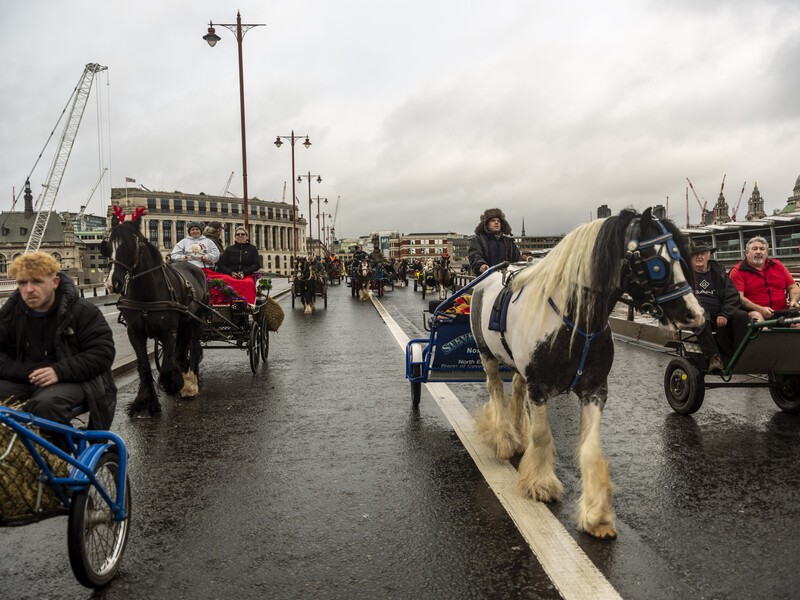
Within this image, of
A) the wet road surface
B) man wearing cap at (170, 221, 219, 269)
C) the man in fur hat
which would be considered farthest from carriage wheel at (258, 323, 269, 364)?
the man in fur hat

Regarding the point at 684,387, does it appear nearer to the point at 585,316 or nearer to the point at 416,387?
the point at 416,387

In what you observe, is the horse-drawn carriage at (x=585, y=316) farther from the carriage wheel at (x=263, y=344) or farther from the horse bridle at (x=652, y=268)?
the carriage wheel at (x=263, y=344)

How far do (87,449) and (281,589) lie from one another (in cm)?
121

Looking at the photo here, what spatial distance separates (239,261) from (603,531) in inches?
343

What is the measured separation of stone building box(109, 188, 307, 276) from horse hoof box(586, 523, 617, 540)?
151425 millimetres

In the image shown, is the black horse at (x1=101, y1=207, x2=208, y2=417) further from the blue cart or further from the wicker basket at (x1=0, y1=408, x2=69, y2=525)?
the wicker basket at (x1=0, y1=408, x2=69, y2=525)

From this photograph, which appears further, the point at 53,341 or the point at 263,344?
the point at 263,344

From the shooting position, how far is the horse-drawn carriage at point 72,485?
304 centimetres

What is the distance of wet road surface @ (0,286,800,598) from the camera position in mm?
3434

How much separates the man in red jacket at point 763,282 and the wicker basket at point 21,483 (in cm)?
713

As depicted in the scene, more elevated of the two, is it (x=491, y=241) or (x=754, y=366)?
(x=491, y=241)

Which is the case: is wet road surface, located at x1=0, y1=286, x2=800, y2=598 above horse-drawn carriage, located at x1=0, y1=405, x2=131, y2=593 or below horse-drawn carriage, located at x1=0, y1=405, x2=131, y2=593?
below

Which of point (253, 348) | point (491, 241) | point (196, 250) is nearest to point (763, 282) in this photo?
point (491, 241)

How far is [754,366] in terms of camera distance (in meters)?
6.71
